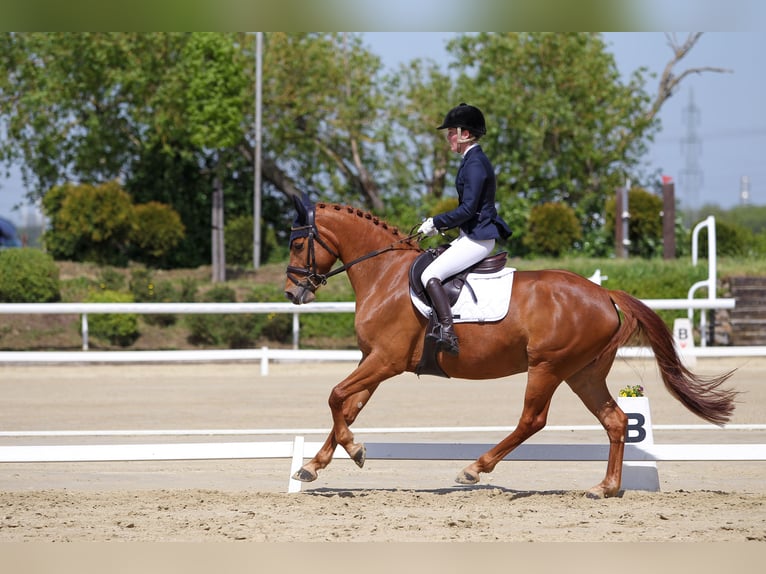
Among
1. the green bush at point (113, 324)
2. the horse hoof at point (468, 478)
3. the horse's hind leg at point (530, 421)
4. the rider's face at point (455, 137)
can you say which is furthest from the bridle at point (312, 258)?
the green bush at point (113, 324)

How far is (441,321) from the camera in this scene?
5723mm

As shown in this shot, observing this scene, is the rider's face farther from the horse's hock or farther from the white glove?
the horse's hock

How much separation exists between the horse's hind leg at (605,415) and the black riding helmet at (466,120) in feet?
5.03

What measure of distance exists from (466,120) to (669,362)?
6.13 feet

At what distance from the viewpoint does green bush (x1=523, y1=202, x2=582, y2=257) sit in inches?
754

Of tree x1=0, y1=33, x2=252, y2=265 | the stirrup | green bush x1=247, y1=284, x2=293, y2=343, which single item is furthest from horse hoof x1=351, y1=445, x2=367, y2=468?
tree x1=0, y1=33, x2=252, y2=265

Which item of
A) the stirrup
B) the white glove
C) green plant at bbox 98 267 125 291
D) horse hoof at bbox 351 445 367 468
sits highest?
the white glove

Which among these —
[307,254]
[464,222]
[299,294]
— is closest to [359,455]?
[299,294]

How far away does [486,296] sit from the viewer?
5805 mm

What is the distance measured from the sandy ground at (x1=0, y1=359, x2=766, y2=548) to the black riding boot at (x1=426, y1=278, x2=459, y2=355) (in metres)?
0.86

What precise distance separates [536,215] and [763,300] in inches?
207

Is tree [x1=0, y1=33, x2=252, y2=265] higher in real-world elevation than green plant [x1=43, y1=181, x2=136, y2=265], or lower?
higher

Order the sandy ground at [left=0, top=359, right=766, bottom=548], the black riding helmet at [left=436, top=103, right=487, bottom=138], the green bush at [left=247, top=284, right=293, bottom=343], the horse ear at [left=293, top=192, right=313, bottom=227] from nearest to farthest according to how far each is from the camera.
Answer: the sandy ground at [left=0, top=359, right=766, bottom=548] < the black riding helmet at [left=436, top=103, right=487, bottom=138] < the horse ear at [left=293, top=192, right=313, bottom=227] < the green bush at [left=247, top=284, right=293, bottom=343]

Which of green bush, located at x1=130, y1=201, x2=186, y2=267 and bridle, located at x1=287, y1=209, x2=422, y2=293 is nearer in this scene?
bridle, located at x1=287, y1=209, x2=422, y2=293
